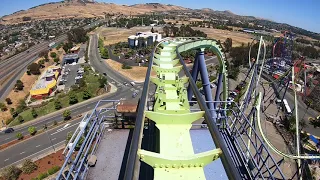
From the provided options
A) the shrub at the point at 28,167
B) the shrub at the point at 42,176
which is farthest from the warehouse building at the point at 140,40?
the shrub at the point at 42,176

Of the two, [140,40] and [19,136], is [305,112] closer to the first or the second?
[19,136]

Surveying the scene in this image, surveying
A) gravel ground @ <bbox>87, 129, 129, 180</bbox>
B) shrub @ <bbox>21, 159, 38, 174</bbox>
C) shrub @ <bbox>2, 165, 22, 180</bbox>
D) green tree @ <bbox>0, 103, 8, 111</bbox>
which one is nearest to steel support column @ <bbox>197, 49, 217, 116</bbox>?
gravel ground @ <bbox>87, 129, 129, 180</bbox>

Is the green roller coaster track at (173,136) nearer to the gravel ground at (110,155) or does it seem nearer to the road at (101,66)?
the gravel ground at (110,155)

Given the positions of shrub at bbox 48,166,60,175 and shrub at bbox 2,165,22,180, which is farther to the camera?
shrub at bbox 48,166,60,175

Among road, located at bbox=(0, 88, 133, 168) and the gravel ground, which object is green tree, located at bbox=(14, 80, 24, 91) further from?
the gravel ground

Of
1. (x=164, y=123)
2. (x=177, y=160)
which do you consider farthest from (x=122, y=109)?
(x=177, y=160)

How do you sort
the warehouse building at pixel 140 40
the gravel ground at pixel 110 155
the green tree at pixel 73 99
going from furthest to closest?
the warehouse building at pixel 140 40, the green tree at pixel 73 99, the gravel ground at pixel 110 155
